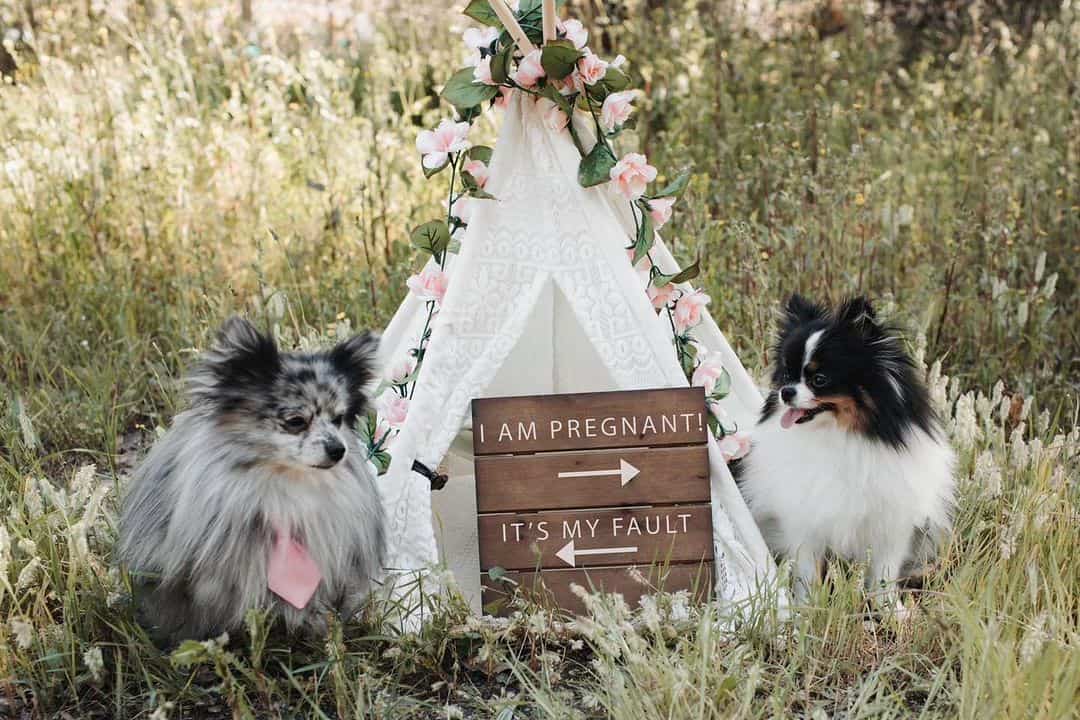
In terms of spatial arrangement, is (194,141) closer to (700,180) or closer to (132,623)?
(700,180)

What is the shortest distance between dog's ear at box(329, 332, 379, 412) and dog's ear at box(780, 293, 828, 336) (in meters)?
1.44

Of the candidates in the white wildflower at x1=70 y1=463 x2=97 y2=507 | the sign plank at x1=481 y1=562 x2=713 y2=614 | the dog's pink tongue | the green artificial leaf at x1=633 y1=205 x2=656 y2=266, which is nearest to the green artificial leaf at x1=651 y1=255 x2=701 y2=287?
the green artificial leaf at x1=633 y1=205 x2=656 y2=266

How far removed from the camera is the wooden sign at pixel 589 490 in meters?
3.66

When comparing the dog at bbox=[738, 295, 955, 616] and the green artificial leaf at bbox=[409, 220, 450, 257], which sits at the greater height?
the green artificial leaf at bbox=[409, 220, 450, 257]

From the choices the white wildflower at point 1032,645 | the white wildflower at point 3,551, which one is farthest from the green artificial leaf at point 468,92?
the white wildflower at point 1032,645

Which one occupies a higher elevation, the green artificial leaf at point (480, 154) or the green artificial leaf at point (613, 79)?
the green artificial leaf at point (613, 79)

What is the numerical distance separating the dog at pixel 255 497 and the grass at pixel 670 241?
0.48ft

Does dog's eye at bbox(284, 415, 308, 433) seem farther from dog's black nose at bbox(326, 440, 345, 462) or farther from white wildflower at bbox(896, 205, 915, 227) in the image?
white wildflower at bbox(896, 205, 915, 227)

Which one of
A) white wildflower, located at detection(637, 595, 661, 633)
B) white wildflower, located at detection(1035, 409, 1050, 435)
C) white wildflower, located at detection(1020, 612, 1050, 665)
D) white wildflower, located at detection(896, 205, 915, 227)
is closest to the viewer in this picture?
white wildflower, located at detection(1020, 612, 1050, 665)

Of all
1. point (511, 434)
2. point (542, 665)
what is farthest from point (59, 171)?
point (542, 665)

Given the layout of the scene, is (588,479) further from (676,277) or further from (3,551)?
(3,551)

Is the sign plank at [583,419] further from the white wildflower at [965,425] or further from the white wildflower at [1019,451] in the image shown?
the white wildflower at [1019,451]

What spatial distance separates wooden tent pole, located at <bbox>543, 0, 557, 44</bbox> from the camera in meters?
3.54

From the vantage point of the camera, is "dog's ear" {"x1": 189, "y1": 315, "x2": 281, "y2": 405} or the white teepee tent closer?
"dog's ear" {"x1": 189, "y1": 315, "x2": 281, "y2": 405}
